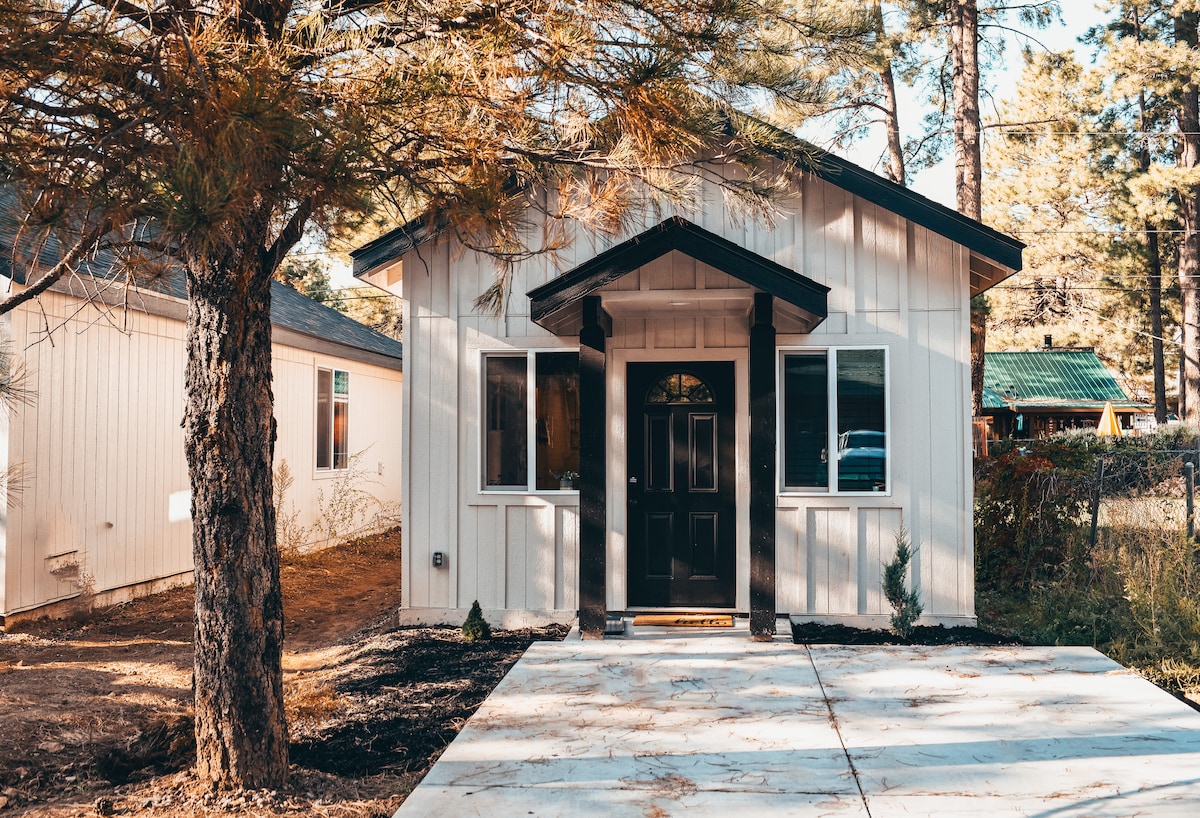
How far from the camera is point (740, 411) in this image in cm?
776

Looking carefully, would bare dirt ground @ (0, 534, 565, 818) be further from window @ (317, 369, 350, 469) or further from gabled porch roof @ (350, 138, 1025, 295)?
window @ (317, 369, 350, 469)

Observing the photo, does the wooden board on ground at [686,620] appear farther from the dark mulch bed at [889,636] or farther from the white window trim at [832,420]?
the white window trim at [832,420]

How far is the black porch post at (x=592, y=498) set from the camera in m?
6.87

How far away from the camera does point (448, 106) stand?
Result: 4.14m

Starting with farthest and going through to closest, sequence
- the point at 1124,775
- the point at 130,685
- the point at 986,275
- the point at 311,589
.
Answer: the point at 311,589 → the point at 986,275 → the point at 130,685 → the point at 1124,775

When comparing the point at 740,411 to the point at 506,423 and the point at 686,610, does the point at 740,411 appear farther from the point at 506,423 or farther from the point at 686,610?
the point at 506,423

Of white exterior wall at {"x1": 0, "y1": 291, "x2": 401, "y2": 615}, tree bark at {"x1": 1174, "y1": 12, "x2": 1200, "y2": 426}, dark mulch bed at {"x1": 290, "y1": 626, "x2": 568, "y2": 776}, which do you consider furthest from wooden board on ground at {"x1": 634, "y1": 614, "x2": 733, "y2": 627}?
tree bark at {"x1": 1174, "y1": 12, "x2": 1200, "y2": 426}

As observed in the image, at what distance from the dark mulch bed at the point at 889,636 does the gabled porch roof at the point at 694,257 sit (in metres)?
2.50

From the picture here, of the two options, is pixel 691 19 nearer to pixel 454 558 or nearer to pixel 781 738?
pixel 781 738

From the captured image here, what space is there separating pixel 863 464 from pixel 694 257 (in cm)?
240

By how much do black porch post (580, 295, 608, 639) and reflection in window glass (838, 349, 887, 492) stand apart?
6.89 ft

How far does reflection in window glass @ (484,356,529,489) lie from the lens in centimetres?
794

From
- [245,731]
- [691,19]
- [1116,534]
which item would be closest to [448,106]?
[691,19]

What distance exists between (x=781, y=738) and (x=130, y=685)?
4507 mm
